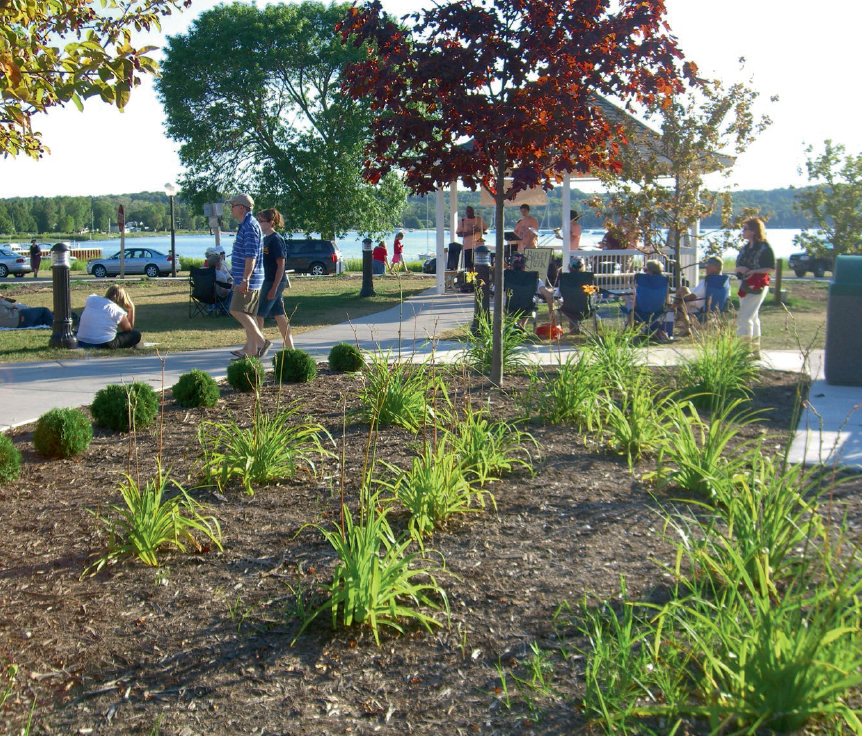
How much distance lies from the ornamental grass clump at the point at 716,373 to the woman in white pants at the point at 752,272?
6.94 feet

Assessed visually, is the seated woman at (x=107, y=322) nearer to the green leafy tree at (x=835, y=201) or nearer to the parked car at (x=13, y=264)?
the green leafy tree at (x=835, y=201)

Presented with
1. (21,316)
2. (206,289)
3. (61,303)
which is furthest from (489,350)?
(21,316)

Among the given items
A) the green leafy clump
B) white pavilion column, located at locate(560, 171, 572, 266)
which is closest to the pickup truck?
white pavilion column, located at locate(560, 171, 572, 266)

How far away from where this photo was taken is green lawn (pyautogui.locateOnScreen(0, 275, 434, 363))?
10.8 metres

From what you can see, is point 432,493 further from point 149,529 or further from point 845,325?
point 845,325

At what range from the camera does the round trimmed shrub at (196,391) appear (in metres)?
6.71

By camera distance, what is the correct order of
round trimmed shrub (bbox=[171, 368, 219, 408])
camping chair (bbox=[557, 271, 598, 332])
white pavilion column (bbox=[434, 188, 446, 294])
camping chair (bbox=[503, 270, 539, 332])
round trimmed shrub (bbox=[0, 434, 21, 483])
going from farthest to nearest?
white pavilion column (bbox=[434, 188, 446, 294])
camping chair (bbox=[557, 271, 598, 332])
camping chair (bbox=[503, 270, 539, 332])
round trimmed shrub (bbox=[171, 368, 219, 408])
round trimmed shrub (bbox=[0, 434, 21, 483])

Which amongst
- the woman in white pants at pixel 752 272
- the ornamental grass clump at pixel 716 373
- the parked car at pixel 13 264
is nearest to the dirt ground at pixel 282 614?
the ornamental grass clump at pixel 716 373

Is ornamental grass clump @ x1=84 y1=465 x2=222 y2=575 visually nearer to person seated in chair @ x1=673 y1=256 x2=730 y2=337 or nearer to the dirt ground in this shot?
the dirt ground

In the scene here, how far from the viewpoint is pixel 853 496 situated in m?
4.75

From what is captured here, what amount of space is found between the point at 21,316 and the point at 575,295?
836 cm

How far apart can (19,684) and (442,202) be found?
1656 centimetres

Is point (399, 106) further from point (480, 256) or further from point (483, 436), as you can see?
point (480, 256)

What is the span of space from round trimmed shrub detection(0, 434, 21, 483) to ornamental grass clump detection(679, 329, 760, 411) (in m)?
4.88
